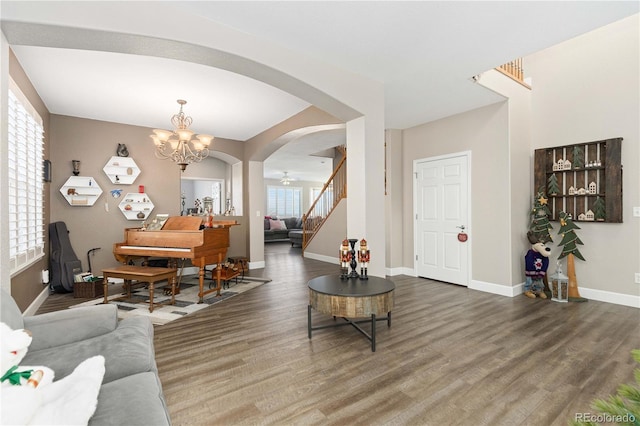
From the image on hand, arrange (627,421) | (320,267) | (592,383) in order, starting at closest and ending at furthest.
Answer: (627,421), (592,383), (320,267)

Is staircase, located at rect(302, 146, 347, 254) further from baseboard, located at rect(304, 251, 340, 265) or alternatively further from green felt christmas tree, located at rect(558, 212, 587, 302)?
green felt christmas tree, located at rect(558, 212, 587, 302)

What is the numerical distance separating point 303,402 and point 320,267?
4.73 metres

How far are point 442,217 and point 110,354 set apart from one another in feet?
15.6

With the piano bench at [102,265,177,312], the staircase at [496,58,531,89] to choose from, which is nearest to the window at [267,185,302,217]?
the piano bench at [102,265,177,312]

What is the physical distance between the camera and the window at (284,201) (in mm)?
13500

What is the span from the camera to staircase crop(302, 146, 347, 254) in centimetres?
724

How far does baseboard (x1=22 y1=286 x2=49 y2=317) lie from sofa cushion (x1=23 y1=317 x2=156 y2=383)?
265 centimetres

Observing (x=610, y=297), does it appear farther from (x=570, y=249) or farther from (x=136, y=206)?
(x=136, y=206)

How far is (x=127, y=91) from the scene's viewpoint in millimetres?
3938

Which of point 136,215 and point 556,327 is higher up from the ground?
point 136,215

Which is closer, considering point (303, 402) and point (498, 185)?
point (303, 402)

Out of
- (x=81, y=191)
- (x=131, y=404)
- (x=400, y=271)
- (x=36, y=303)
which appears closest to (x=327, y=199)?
(x=400, y=271)

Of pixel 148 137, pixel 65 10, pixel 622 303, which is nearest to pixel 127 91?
pixel 148 137

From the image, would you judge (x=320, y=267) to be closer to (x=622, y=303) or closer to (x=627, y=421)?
(x=622, y=303)
